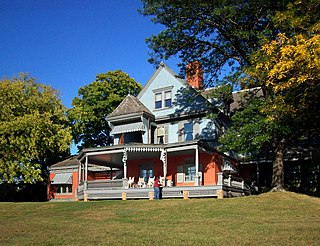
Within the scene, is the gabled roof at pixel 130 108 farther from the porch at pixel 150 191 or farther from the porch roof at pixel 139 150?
the porch at pixel 150 191

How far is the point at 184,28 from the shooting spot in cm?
2606

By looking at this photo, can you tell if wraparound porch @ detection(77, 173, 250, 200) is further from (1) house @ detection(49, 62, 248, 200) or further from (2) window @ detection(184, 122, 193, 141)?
(2) window @ detection(184, 122, 193, 141)

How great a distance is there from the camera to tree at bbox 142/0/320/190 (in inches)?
744

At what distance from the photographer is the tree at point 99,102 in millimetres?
45188

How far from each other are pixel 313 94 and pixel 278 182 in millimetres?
6790

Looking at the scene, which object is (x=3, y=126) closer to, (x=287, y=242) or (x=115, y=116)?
(x=115, y=116)

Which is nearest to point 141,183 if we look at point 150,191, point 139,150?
point 139,150

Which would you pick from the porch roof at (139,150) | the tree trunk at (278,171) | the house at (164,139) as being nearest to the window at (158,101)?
the house at (164,139)

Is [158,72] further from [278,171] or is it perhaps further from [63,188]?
[63,188]

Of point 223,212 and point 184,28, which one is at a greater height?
point 184,28

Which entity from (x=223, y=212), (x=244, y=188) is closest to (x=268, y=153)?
(x=244, y=188)

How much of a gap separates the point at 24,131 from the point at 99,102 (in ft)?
Answer: 47.8

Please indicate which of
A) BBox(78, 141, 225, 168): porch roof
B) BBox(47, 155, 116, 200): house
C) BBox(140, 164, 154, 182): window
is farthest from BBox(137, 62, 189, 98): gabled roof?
BBox(47, 155, 116, 200): house

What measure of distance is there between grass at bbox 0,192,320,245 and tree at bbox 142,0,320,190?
148 inches
